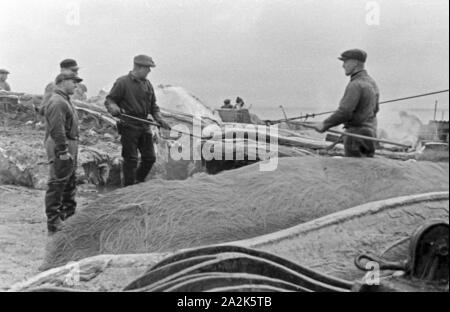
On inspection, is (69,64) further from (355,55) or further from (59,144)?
(355,55)

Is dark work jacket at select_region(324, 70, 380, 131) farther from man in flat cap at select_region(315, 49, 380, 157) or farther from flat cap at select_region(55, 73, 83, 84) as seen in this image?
flat cap at select_region(55, 73, 83, 84)

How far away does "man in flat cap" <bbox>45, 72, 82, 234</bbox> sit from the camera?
14.6 ft

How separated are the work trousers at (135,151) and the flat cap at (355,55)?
1.68m

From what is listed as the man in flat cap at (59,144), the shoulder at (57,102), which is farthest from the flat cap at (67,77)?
the shoulder at (57,102)

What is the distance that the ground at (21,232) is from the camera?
375 centimetres

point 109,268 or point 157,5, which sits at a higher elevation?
point 157,5

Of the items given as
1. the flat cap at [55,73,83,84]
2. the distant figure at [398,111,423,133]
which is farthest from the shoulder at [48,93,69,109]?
the distant figure at [398,111,423,133]

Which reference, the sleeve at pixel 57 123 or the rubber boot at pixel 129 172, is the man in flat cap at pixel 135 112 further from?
the sleeve at pixel 57 123

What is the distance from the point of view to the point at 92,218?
356cm

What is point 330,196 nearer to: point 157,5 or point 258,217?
point 258,217

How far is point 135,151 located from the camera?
15.6ft

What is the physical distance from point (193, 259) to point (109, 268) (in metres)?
0.52

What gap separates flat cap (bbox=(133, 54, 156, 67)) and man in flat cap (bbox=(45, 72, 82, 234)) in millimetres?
449
